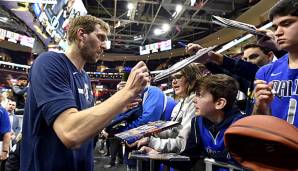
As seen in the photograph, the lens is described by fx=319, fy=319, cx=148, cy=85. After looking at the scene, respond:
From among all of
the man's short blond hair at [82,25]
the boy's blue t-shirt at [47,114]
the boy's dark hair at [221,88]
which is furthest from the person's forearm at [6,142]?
the boy's dark hair at [221,88]

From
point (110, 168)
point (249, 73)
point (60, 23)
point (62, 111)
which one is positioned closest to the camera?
point (62, 111)

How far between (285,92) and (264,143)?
566 millimetres

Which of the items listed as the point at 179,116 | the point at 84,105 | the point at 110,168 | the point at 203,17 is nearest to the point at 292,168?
the point at 84,105

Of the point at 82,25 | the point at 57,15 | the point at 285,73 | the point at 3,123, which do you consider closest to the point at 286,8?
the point at 285,73

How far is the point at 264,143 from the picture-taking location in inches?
48.6

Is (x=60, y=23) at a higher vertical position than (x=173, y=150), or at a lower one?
higher

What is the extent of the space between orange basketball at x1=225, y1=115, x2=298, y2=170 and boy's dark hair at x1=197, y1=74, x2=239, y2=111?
2.99 ft

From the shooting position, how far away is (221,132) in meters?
2.03

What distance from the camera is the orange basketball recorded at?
118 cm

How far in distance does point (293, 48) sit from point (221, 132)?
0.68 metres

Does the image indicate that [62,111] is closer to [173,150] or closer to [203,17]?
[173,150]

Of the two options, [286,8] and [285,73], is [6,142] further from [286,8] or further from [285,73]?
[286,8]

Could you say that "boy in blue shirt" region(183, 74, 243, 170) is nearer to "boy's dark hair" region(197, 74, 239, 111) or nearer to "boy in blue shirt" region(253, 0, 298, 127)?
"boy's dark hair" region(197, 74, 239, 111)

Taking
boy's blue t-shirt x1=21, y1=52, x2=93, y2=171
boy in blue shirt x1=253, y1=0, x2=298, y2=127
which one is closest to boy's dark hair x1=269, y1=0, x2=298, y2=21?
boy in blue shirt x1=253, y1=0, x2=298, y2=127
